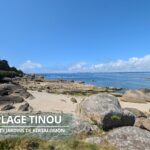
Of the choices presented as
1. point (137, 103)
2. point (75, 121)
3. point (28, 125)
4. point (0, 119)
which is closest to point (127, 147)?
point (75, 121)

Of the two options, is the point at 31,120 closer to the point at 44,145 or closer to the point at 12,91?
the point at 44,145

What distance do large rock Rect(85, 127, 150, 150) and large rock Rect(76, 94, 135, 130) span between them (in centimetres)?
141

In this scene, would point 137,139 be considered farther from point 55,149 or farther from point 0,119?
→ point 0,119

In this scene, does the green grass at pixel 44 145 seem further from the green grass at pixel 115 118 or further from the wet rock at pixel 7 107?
the wet rock at pixel 7 107

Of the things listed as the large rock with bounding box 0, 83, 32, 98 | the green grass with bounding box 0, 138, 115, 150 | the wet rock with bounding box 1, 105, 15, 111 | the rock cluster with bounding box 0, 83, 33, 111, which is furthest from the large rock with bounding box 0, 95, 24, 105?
the green grass with bounding box 0, 138, 115, 150

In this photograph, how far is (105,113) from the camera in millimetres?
12289

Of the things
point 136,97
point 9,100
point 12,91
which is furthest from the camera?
point 136,97

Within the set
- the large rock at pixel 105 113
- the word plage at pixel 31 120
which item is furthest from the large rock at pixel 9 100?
the word plage at pixel 31 120

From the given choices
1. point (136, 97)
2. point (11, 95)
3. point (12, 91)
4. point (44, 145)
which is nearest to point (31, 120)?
point (44, 145)

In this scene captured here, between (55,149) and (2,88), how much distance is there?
686 inches

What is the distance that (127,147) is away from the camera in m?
9.59

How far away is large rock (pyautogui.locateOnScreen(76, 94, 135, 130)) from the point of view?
12.0 meters

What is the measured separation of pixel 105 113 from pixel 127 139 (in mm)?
2496

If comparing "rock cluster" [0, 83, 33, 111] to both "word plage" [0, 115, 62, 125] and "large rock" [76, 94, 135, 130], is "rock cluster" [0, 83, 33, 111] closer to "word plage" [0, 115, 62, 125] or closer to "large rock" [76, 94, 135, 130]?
"large rock" [76, 94, 135, 130]
